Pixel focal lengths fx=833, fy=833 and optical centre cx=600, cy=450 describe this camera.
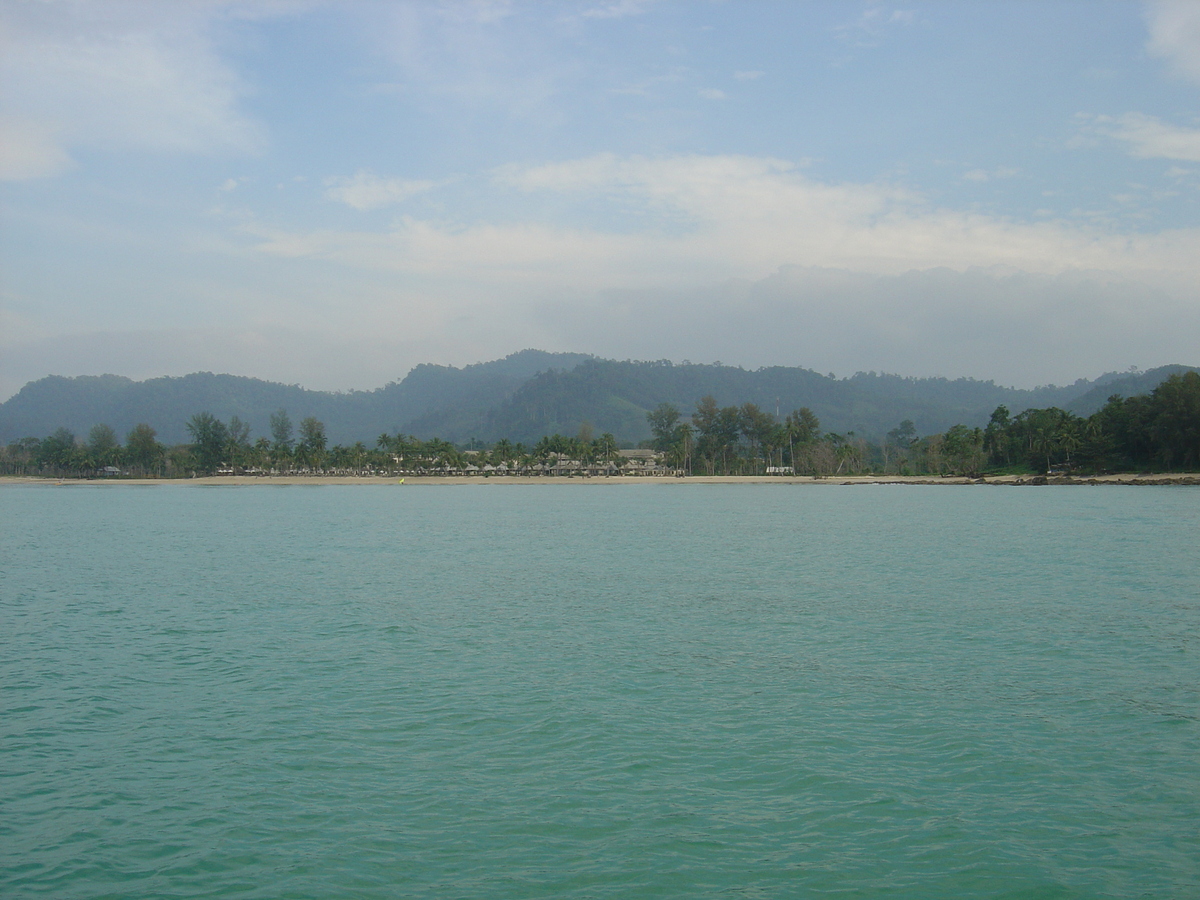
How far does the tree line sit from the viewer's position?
110m

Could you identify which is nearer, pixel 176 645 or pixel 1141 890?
pixel 1141 890

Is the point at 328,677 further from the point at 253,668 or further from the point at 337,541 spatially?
the point at 337,541

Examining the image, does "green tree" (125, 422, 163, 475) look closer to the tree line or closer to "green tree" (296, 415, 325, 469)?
the tree line

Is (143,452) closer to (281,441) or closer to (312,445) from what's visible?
(281,441)

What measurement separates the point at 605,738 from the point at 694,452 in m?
158

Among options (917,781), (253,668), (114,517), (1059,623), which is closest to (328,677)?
(253,668)

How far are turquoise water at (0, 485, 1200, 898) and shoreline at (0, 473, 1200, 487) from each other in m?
95.9

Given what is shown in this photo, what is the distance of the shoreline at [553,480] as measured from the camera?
115181 mm

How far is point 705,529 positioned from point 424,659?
33.7 meters

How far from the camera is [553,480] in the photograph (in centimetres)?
15762

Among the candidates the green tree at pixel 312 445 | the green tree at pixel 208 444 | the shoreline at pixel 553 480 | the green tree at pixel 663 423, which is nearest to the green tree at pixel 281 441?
the green tree at pixel 312 445

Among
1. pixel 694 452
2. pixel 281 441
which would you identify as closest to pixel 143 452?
pixel 281 441

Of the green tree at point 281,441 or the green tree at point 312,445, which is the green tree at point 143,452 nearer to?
the green tree at point 281,441

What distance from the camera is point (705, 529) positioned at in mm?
48188
